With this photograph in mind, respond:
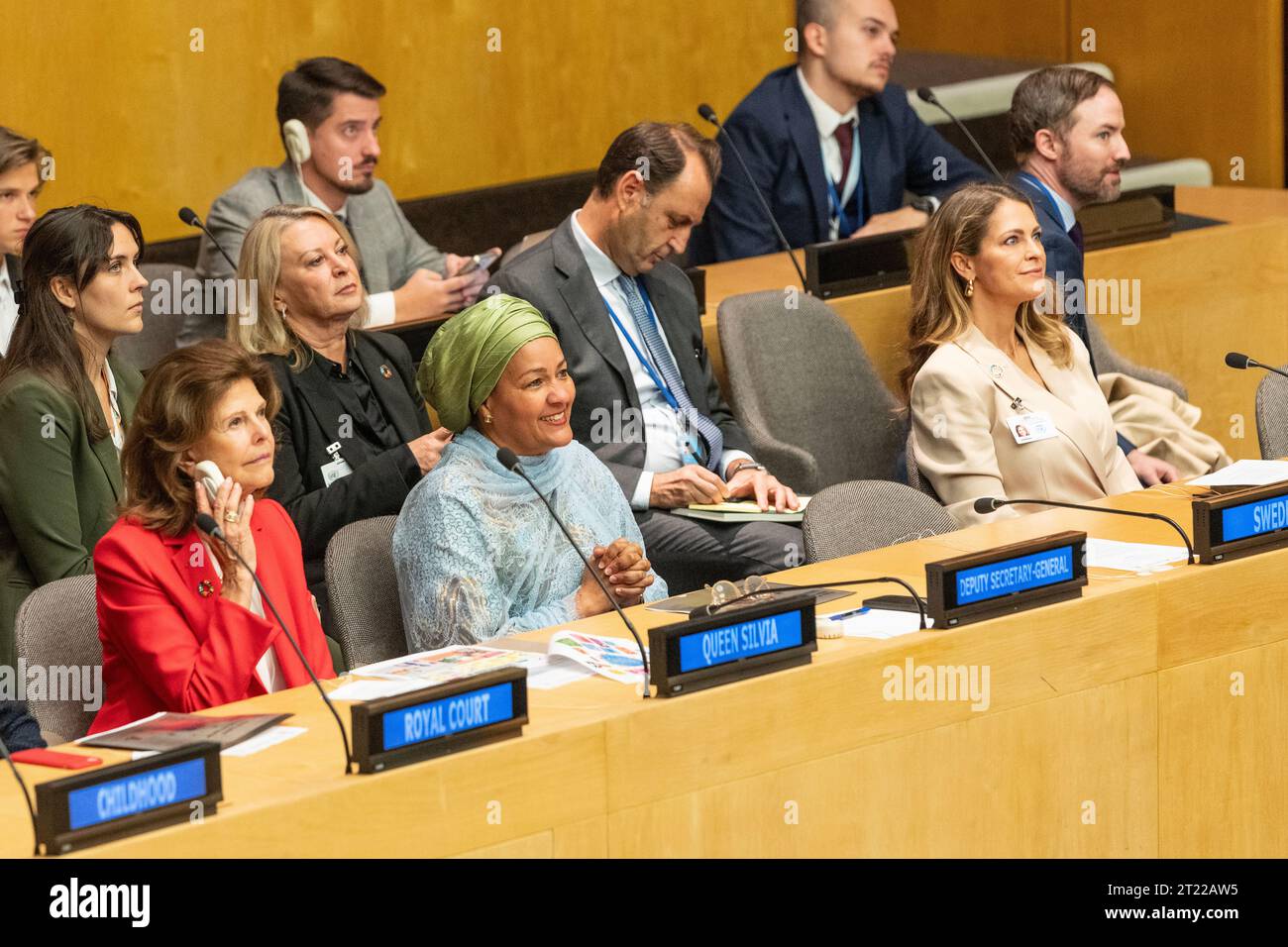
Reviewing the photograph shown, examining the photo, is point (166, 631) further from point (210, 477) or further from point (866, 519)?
point (866, 519)

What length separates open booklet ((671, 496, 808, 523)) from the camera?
142 inches

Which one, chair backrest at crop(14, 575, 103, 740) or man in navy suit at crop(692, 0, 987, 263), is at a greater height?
man in navy suit at crop(692, 0, 987, 263)

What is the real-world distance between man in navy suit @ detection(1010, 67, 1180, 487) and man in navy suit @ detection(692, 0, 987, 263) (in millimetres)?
414

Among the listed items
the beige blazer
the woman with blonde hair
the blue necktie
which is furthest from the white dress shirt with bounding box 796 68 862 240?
the woman with blonde hair

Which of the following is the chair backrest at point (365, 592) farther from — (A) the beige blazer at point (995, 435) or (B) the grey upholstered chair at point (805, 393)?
(B) the grey upholstered chair at point (805, 393)

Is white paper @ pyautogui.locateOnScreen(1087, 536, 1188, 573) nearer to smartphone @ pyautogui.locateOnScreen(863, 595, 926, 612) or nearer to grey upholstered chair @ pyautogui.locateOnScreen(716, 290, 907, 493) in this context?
smartphone @ pyautogui.locateOnScreen(863, 595, 926, 612)

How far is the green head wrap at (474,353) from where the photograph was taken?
2959mm

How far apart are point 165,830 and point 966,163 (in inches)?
145

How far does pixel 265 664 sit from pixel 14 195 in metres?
1.45

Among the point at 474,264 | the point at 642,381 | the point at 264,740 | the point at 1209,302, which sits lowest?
the point at 264,740

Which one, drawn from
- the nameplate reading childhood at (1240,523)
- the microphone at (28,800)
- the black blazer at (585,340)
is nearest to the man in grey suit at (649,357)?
the black blazer at (585,340)

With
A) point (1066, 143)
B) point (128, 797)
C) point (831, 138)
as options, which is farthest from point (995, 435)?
point (128, 797)

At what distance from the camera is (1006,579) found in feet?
8.38
